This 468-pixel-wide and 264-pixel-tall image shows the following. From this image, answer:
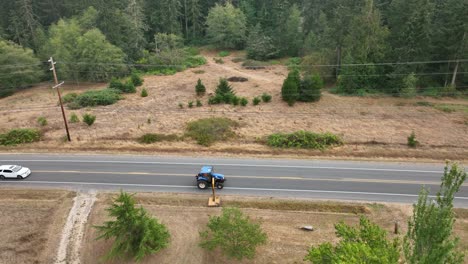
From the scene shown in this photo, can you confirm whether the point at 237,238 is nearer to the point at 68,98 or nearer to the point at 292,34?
the point at 68,98

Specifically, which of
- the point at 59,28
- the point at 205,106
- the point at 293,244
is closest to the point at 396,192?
the point at 293,244

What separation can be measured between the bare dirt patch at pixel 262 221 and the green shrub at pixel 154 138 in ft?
32.8

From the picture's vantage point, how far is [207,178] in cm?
2678

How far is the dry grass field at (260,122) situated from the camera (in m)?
34.0

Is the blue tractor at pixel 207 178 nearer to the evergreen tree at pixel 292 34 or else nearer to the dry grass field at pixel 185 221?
the dry grass field at pixel 185 221

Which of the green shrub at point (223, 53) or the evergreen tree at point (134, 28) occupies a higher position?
the evergreen tree at point (134, 28)

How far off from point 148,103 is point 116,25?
79.3 ft

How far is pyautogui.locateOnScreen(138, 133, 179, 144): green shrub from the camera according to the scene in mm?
35938

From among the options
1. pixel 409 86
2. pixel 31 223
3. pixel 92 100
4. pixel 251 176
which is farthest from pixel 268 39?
pixel 31 223

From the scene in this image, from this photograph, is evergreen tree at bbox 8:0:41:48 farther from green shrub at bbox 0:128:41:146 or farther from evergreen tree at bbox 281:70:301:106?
evergreen tree at bbox 281:70:301:106

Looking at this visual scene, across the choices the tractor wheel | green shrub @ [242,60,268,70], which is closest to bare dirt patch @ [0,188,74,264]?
the tractor wheel

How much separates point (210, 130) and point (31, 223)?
63.3 feet

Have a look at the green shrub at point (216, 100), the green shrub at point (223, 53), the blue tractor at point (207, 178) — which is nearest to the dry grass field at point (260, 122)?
the green shrub at point (216, 100)

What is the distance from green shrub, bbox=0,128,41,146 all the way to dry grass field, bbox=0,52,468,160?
0.96 m
